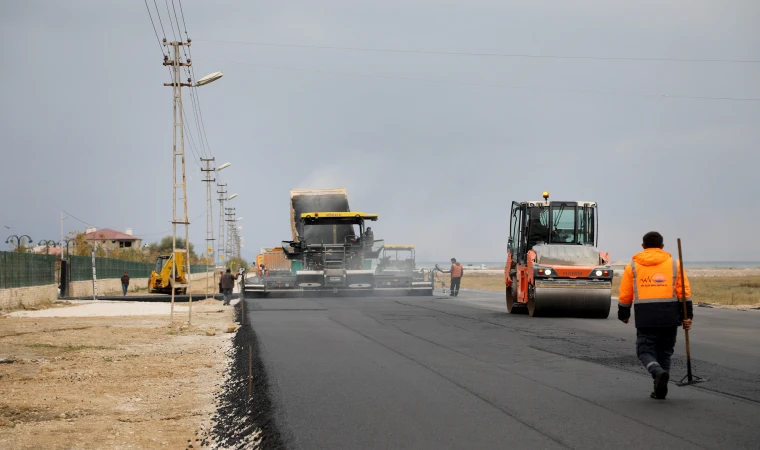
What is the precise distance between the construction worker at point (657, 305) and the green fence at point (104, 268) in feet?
136

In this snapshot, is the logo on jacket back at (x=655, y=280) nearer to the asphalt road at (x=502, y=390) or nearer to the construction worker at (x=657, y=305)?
the construction worker at (x=657, y=305)

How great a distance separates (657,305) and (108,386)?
295 inches

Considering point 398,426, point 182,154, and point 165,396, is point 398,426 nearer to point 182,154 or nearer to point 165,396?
point 165,396

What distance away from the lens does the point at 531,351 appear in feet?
45.9

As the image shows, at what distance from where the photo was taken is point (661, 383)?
28.4 feet

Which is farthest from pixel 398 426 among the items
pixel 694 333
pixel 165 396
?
pixel 694 333

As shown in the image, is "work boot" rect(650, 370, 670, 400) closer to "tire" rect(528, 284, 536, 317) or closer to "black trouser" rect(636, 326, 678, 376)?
"black trouser" rect(636, 326, 678, 376)

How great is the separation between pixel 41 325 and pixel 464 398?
1824 centimetres

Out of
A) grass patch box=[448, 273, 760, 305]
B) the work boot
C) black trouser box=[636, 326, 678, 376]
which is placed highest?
black trouser box=[636, 326, 678, 376]

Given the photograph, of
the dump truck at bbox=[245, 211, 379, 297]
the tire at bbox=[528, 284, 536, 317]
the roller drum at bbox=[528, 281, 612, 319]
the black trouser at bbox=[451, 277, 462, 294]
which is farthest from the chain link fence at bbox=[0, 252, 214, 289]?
the roller drum at bbox=[528, 281, 612, 319]

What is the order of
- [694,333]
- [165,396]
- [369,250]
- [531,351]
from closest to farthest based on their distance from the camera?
[165,396]
[531,351]
[694,333]
[369,250]

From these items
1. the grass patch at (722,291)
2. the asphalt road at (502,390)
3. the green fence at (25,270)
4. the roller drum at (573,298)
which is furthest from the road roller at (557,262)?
the green fence at (25,270)

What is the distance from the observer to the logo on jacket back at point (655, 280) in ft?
30.0

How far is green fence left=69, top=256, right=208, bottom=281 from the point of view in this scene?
47.7m
